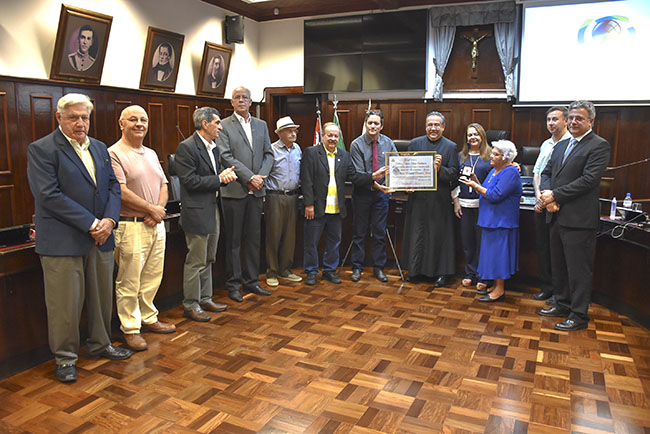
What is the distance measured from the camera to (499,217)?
4449mm

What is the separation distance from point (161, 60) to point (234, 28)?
1379 millimetres

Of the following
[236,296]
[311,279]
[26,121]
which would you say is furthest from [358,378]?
[26,121]

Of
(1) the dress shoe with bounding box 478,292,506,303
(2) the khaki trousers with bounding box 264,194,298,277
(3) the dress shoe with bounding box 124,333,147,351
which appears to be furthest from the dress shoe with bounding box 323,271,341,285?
(3) the dress shoe with bounding box 124,333,147,351

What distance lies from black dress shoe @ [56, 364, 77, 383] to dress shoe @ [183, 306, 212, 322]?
108cm

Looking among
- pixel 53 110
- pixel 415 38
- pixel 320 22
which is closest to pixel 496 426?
pixel 53 110

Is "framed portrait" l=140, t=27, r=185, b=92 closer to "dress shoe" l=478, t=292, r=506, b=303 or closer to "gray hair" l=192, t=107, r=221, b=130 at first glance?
"gray hair" l=192, t=107, r=221, b=130

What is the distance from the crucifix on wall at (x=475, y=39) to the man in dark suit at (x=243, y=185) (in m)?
3.59

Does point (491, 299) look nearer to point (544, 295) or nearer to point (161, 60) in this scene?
point (544, 295)

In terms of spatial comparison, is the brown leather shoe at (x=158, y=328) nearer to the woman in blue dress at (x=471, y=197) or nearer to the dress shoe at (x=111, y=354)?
the dress shoe at (x=111, y=354)

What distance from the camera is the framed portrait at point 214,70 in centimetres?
695

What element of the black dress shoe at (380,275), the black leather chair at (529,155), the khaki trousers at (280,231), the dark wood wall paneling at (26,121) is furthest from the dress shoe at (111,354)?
the black leather chair at (529,155)

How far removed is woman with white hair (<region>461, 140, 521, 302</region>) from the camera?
4375mm

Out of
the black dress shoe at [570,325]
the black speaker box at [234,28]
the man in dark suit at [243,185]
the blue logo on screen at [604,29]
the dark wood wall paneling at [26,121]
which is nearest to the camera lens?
the black dress shoe at [570,325]

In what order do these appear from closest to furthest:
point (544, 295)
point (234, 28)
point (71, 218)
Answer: point (71, 218) → point (544, 295) → point (234, 28)
